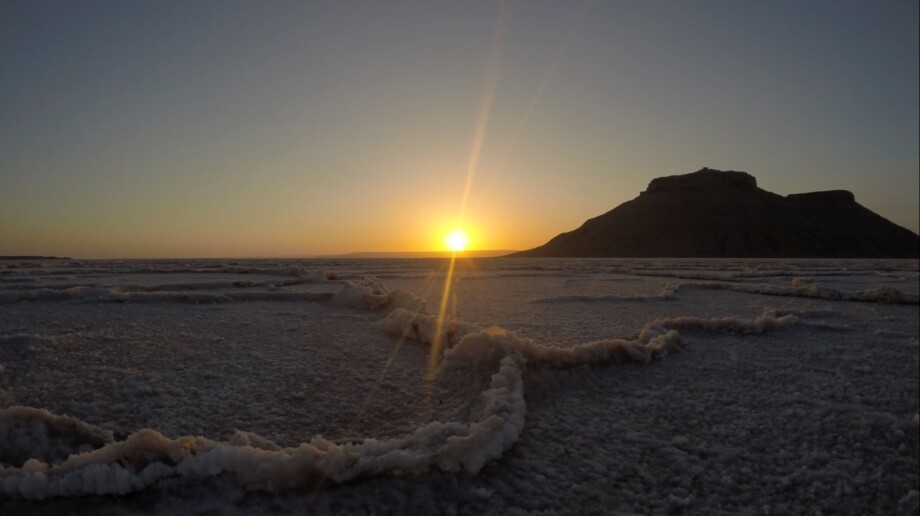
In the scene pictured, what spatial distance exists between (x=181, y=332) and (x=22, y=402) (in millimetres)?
1581

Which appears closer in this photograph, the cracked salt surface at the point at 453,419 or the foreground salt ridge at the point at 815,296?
the cracked salt surface at the point at 453,419

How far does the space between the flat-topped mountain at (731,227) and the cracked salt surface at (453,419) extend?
241ft

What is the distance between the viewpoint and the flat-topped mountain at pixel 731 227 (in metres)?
73.0

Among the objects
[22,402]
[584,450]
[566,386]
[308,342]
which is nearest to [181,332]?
[308,342]

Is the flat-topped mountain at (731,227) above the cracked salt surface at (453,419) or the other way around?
above

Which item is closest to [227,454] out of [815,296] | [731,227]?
[815,296]

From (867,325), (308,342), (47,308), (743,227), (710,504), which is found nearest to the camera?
(710,504)

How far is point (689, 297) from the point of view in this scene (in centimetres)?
711

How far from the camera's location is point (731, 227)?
75625 millimetres

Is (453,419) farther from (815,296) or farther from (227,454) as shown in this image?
(815,296)

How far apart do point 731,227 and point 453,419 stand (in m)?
84.3

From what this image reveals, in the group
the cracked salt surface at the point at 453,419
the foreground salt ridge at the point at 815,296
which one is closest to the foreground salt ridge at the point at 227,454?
the cracked salt surface at the point at 453,419

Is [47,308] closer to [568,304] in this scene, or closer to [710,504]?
[568,304]

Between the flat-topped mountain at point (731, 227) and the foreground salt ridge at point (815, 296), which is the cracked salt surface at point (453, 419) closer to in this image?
the foreground salt ridge at point (815, 296)
